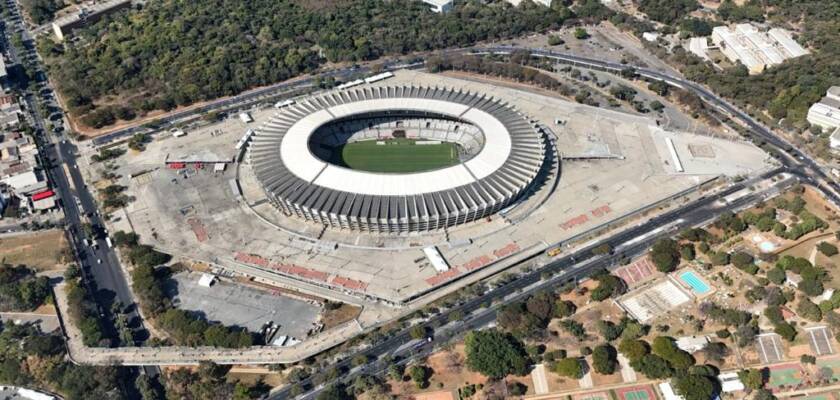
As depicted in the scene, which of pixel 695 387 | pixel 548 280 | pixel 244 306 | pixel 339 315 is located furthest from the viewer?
pixel 548 280

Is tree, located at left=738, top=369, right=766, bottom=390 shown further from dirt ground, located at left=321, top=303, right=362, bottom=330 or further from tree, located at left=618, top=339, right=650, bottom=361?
dirt ground, located at left=321, top=303, right=362, bottom=330

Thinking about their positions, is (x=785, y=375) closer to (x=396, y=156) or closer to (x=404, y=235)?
(x=404, y=235)

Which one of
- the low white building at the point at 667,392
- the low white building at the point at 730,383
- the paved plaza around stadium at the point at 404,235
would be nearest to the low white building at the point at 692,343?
the low white building at the point at 730,383

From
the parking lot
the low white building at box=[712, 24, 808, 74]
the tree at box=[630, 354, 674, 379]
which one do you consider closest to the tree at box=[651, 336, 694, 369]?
the tree at box=[630, 354, 674, 379]

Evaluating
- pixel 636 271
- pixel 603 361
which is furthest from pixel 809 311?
pixel 603 361

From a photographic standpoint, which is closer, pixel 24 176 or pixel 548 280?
pixel 548 280

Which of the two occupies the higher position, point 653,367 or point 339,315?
point 339,315

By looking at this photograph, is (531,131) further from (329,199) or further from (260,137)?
(260,137)

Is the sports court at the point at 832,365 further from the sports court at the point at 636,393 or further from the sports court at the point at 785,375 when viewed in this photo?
the sports court at the point at 636,393

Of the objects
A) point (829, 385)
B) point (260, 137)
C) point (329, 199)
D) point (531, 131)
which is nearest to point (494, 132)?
point (531, 131)
